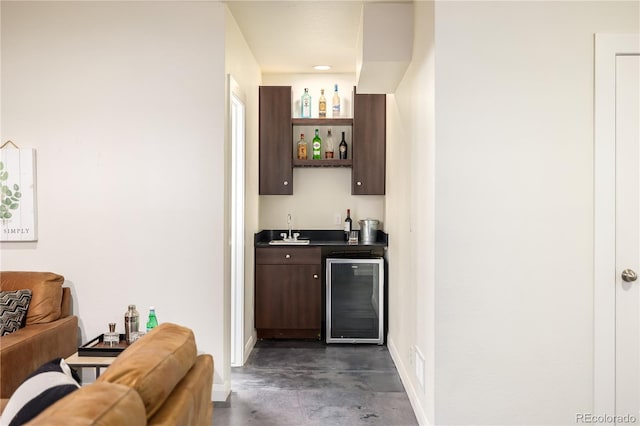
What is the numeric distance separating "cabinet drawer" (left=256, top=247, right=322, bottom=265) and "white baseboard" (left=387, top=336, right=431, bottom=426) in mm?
1037

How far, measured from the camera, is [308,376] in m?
3.85

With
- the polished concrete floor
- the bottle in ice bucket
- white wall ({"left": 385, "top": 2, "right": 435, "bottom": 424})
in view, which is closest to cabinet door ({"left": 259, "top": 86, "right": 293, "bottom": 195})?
white wall ({"left": 385, "top": 2, "right": 435, "bottom": 424})

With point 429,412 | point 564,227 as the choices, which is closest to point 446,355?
point 429,412

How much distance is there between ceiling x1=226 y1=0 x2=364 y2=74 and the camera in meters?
3.46

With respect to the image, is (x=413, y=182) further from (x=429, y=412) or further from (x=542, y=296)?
(x=429, y=412)

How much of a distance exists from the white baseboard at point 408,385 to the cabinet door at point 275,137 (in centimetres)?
183

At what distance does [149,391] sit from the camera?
1.42 m

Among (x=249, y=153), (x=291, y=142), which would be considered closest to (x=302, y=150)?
(x=291, y=142)

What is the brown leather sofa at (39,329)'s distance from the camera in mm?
2697

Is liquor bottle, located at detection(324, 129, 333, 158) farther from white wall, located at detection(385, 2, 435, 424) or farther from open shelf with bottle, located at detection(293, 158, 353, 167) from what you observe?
white wall, located at detection(385, 2, 435, 424)

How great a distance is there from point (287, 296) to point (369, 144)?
1687mm

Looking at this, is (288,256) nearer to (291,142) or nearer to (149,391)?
(291,142)

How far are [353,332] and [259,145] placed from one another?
2034 millimetres

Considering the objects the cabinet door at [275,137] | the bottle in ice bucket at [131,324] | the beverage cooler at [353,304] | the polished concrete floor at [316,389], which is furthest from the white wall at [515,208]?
the cabinet door at [275,137]
